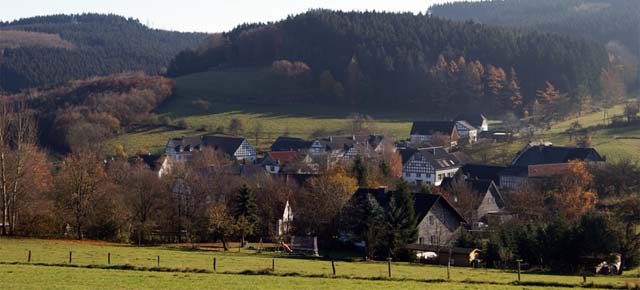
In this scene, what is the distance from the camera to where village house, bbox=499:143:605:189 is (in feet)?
199

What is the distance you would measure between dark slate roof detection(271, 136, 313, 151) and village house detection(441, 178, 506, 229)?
29.9 metres

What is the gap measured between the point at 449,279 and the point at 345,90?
95003 mm

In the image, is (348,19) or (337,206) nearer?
(337,206)

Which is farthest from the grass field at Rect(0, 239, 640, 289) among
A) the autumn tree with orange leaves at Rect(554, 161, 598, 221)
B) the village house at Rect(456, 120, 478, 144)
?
the village house at Rect(456, 120, 478, 144)

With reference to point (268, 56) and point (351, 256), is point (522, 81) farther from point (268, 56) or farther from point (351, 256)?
point (351, 256)

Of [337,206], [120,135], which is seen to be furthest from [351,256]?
[120,135]

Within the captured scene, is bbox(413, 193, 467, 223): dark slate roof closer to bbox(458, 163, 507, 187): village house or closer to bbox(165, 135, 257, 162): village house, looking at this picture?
bbox(458, 163, 507, 187): village house

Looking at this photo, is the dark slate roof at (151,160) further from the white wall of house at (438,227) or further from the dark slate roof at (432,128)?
the white wall of house at (438,227)

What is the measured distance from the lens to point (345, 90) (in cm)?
11938

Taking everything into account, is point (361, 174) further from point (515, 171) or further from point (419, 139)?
point (419, 139)

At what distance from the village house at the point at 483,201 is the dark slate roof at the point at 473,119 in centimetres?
4144

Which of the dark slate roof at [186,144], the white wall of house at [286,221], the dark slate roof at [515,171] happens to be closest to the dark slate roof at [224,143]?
the dark slate roof at [186,144]

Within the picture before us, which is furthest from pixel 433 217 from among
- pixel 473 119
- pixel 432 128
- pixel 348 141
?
pixel 473 119

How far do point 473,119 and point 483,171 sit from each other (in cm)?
3489
